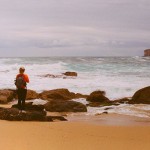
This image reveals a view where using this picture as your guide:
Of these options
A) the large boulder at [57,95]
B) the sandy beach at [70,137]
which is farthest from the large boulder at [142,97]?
the sandy beach at [70,137]

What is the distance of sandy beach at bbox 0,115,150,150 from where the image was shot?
6473mm

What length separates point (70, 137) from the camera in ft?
23.7

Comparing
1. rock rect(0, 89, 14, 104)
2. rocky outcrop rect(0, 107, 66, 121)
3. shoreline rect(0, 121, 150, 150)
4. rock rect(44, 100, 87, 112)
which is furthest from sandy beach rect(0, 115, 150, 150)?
rock rect(0, 89, 14, 104)

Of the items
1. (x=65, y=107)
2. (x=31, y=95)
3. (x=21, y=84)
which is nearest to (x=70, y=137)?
(x=21, y=84)

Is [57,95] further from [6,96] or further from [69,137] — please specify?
[69,137]

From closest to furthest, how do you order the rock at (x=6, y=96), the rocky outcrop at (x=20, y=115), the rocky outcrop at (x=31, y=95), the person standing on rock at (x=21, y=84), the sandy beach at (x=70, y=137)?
1. the sandy beach at (x=70, y=137)
2. the rocky outcrop at (x=20, y=115)
3. the person standing on rock at (x=21, y=84)
4. the rock at (x=6, y=96)
5. the rocky outcrop at (x=31, y=95)

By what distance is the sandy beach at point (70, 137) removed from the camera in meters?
6.47

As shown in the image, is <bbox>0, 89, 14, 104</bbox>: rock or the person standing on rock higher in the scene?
the person standing on rock

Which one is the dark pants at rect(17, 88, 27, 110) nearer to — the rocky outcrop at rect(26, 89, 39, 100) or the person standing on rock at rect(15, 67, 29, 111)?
the person standing on rock at rect(15, 67, 29, 111)

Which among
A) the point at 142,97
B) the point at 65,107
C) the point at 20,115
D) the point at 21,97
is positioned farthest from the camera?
the point at 142,97

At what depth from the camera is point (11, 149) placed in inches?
241

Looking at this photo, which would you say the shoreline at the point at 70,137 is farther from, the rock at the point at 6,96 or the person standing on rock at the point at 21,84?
the rock at the point at 6,96

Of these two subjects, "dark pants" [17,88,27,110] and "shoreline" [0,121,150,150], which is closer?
"shoreline" [0,121,150,150]

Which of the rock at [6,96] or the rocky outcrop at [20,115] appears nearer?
the rocky outcrop at [20,115]
